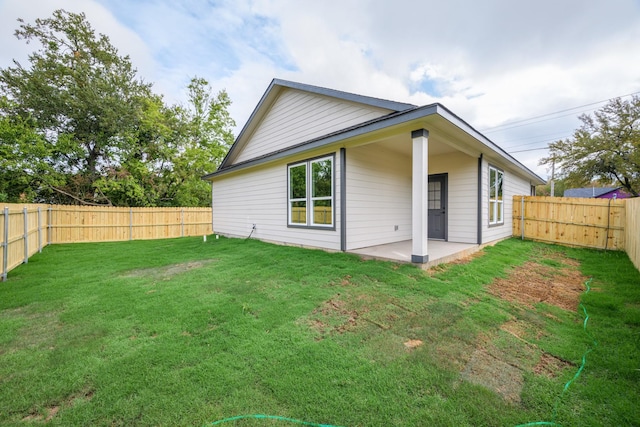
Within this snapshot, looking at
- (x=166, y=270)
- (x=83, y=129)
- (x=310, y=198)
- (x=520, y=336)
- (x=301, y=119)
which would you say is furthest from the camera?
(x=83, y=129)

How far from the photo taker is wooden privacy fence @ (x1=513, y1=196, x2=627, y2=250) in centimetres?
744

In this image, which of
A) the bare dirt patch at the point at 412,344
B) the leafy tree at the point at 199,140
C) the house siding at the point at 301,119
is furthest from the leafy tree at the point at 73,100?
the bare dirt patch at the point at 412,344

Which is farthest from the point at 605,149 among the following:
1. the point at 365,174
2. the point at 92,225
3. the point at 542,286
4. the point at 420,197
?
the point at 92,225

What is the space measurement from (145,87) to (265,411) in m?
20.7

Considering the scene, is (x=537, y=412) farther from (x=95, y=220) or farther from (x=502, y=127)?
(x=502, y=127)

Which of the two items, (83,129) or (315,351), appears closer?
(315,351)

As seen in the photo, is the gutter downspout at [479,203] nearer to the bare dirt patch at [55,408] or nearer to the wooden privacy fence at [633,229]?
the wooden privacy fence at [633,229]

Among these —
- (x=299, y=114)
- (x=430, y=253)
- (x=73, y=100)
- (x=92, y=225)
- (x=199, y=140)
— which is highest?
(x=73, y=100)

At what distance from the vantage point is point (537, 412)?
1734 millimetres

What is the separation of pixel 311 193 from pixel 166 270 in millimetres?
3793

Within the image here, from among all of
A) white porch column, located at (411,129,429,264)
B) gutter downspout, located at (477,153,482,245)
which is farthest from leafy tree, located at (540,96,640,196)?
white porch column, located at (411,129,429,264)

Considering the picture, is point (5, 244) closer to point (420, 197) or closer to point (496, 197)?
point (420, 197)

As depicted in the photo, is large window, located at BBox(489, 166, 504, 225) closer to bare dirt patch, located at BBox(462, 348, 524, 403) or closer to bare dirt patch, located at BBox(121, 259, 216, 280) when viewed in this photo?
bare dirt patch, located at BBox(462, 348, 524, 403)

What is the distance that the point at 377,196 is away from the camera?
22.5ft
